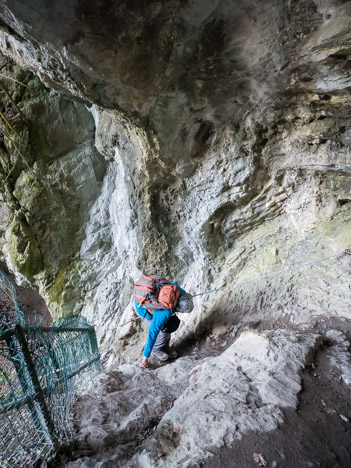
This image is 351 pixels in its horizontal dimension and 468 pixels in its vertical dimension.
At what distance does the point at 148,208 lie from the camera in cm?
629

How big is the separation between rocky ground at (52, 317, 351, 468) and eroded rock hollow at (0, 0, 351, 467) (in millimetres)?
Answer: 19

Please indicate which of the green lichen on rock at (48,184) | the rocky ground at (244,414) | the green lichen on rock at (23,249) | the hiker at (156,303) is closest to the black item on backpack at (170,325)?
the hiker at (156,303)

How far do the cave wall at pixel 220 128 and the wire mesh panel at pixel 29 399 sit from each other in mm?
3244

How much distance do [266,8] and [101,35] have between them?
1956 mm

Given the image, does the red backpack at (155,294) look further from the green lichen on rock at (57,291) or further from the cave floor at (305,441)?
the green lichen on rock at (57,291)

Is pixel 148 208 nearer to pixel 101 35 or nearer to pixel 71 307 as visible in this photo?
pixel 101 35

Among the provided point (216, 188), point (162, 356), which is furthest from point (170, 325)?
point (216, 188)

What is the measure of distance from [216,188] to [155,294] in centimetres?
230

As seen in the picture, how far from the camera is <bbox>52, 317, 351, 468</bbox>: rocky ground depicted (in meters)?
2.11

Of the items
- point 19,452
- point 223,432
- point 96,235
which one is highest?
point 96,235

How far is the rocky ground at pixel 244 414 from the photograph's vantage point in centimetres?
211

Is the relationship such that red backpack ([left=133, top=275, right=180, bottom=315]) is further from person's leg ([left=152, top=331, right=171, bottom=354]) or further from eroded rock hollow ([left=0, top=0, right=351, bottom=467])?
eroded rock hollow ([left=0, top=0, right=351, bottom=467])

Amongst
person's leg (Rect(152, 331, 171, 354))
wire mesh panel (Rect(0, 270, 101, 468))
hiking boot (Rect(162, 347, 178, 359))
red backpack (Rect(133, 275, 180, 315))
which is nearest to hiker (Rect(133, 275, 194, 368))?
red backpack (Rect(133, 275, 180, 315))

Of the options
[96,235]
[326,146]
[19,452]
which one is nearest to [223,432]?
[19,452]
